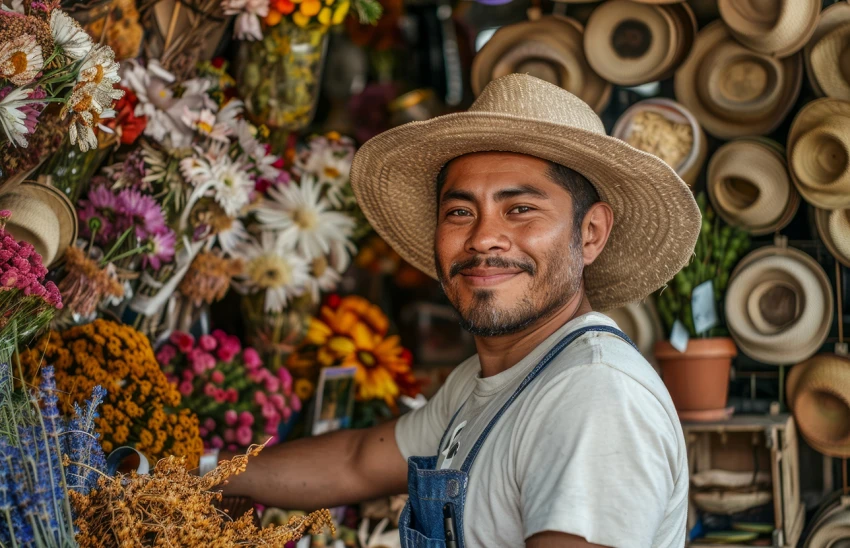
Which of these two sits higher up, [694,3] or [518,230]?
[694,3]

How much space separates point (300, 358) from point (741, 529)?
138 cm

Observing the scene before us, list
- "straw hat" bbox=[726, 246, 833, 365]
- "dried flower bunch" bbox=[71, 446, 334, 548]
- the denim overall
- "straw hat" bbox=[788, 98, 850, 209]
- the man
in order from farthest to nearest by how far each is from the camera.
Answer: "straw hat" bbox=[726, 246, 833, 365] < "straw hat" bbox=[788, 98, 850, 209] < the denim overall < the man < "dried flower bunch" bbox=[71, 446, 334, 548]

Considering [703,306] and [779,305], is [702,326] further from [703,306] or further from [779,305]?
[779,305]

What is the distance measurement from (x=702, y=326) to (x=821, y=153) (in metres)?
0.59

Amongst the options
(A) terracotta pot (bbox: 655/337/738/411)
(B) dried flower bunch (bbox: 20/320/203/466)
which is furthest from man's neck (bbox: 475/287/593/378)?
(A) terracotta pot (bbox: 655/337/738/411)

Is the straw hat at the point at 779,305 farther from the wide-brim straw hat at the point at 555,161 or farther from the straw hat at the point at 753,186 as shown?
the wide-brim straw hat at the point at 555,161

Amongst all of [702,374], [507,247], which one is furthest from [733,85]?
[507,247]

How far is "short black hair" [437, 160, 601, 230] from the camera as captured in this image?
2.03 meters

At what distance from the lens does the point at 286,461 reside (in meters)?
2.29

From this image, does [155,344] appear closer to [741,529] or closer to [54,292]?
[54,292]

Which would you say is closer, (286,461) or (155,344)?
(286,461)

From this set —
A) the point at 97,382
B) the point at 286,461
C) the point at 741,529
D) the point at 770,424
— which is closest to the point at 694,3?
the point at 770,424

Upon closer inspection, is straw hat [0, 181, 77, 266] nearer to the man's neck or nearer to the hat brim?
the hat brim

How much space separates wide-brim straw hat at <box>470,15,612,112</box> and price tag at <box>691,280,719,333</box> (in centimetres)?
68
